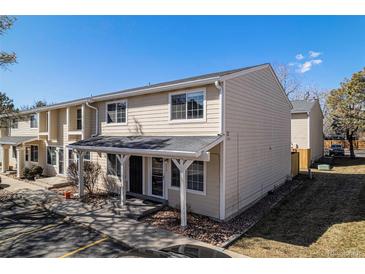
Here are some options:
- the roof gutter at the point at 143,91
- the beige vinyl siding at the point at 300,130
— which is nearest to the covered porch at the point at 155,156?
the roof gutter at the point at 143,91

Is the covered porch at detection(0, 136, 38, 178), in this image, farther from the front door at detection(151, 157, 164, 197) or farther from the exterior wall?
the exterior wall

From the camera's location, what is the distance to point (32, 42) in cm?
1091

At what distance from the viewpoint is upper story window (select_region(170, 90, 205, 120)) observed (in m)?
9.77

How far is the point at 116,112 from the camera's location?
13508 mm

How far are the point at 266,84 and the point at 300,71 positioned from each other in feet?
108

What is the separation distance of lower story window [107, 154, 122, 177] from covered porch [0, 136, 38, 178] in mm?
9125

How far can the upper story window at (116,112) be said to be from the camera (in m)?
13.0

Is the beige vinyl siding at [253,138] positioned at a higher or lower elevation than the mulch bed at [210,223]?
higher

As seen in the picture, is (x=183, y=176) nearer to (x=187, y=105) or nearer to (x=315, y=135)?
(x=187, y=105)

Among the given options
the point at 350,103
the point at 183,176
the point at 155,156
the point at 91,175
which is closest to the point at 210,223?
the point at 183,176

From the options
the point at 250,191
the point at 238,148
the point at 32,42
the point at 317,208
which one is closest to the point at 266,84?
the point at 238,148

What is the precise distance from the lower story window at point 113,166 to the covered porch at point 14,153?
9.13 meters

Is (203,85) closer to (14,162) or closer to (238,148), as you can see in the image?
(238,148)

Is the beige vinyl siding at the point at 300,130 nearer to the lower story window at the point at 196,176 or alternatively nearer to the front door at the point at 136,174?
the lower story window at the point at 196,176
